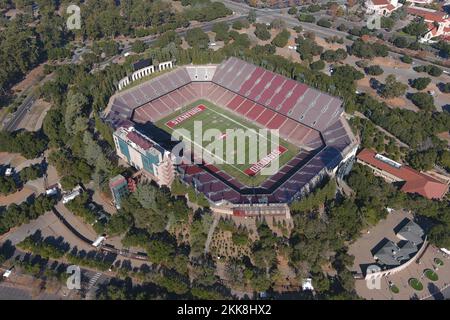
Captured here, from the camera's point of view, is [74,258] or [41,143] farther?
[41,143]

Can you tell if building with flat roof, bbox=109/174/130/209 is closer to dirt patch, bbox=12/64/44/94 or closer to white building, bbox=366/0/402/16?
dirt patch, bbox=12/64/44/94

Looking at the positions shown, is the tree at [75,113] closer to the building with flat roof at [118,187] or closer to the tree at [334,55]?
the building with flat roof at [118,187]

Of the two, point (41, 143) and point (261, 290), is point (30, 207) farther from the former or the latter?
point (261, 290)

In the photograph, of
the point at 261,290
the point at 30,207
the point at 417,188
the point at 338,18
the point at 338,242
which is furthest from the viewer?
the point at 338,18

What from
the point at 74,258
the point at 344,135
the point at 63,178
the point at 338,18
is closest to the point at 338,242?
the point at 344,135

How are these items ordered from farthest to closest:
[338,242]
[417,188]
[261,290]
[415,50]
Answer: [415,50] → [417,188] → [338,242] → [261,290]
